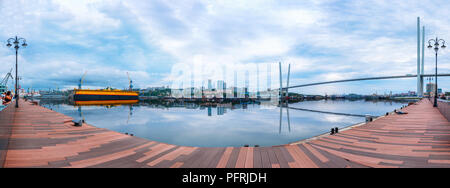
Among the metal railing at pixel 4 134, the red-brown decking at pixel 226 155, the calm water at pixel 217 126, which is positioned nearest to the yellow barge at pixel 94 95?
the calm water at pixel 217 126

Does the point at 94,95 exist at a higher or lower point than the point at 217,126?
higher

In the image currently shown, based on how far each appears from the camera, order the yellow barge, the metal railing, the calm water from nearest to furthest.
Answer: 1. the metal railing
2. the calm water
3. the yellow barge

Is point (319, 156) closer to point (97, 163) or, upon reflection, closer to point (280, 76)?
point (97, 163)

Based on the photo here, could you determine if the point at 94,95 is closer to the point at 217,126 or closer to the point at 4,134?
the point at 217,126

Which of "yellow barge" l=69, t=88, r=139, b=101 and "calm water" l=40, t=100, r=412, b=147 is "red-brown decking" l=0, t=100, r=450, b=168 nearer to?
"calm water" l=40, t=100, r=412, b=147

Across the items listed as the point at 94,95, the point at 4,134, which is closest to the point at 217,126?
the point at 4,134

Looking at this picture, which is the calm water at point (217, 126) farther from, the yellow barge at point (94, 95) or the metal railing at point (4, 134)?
the yellow barge at point (94, 95)

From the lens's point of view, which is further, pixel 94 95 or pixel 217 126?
pixel 94 95

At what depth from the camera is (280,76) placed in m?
126

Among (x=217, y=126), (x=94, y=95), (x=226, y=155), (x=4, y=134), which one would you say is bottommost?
(x=217, y=126)

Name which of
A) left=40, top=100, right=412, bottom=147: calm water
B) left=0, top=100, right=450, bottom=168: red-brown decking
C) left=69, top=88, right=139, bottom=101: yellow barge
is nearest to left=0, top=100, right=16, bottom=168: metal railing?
left=0, top=100, right=450, bottom=168: red-brown decking

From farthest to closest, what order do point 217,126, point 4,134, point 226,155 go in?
point 217,126
point 4,134
point 226,155

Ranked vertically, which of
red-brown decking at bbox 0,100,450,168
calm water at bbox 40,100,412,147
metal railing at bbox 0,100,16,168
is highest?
metal railing at bbox 0,100,16,168
